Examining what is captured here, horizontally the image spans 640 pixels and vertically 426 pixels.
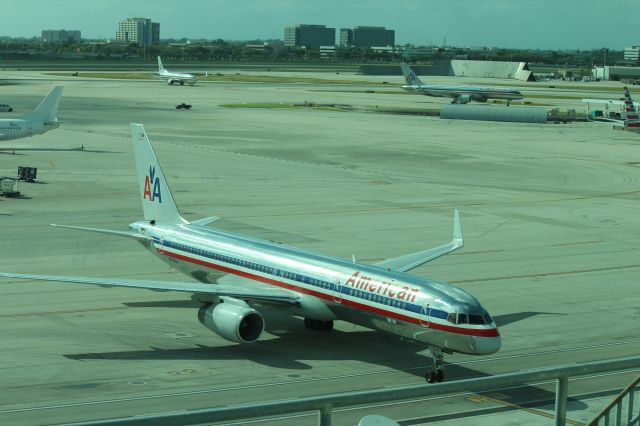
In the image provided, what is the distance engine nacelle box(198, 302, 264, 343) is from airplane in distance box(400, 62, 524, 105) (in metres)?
147

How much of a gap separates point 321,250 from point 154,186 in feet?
43.4

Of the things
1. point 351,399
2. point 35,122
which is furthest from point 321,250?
point 35,122

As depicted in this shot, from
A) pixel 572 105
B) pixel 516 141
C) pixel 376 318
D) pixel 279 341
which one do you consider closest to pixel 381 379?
pixel 376 318

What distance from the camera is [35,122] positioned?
91.5 m

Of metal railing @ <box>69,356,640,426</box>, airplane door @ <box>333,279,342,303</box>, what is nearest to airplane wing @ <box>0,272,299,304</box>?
airplane door @ <box>333,279,342,303</box>

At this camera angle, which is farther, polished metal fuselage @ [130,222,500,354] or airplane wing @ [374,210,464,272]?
airplane wing @ [374,210,464,272]

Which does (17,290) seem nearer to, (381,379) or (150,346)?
(150,346)

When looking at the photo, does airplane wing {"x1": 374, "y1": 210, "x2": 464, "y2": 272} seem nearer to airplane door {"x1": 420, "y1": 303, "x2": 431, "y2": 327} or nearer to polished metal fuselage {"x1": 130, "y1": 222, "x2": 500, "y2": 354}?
polished metal fuselage {"x1": 130, "y1": 222, "x2": 500, "y2": 354}

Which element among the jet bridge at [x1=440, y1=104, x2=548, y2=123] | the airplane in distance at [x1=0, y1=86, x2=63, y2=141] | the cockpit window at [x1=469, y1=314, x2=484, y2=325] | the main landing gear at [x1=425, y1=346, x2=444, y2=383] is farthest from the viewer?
the jet bridge at [x1=440, y1=104, x2=548, y2=123]

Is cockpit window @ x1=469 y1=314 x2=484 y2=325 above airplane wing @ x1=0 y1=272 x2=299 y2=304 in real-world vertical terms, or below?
above

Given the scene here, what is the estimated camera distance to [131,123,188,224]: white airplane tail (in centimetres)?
3988

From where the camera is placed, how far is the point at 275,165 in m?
87.1

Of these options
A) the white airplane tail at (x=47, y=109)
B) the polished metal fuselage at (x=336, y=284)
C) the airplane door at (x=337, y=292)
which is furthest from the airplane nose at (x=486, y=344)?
the white airplane tail at (x=47, y=109)

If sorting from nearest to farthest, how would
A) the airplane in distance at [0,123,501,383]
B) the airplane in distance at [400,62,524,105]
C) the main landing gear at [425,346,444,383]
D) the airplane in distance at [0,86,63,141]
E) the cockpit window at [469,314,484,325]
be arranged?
1. the cockpit window at [469,314,484,325]
2. the airplane in distance at [0,123,501,383]
3. the main landing gear at [425,346,444,383]
4. the airplane in distance at [0,86,63,141]
5. the airplane in distance at [400,62,524,105]
